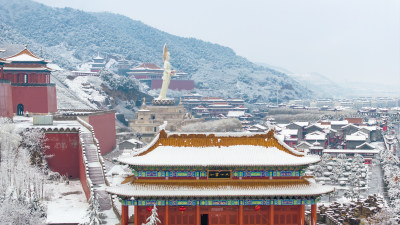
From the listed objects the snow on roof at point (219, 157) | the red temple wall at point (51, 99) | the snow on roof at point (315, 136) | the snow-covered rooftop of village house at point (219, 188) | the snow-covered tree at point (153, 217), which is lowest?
the snow on roof at point (315, 136)

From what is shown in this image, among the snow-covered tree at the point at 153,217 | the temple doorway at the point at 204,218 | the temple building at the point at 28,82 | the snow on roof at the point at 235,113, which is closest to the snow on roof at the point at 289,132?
the snow on roof at the point at 235,113

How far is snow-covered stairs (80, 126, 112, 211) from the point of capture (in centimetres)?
3482

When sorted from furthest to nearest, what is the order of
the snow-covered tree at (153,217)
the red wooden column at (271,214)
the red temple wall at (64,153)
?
the red temple wall at (64,153)
the red wooden column at (271,214)
the snow-covered tree at (153,217)

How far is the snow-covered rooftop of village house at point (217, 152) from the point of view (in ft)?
88.2

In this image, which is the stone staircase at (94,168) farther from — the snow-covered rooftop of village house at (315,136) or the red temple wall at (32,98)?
the snow-covered rooftop of village house at (315,136)

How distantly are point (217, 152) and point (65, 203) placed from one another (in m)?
12.4

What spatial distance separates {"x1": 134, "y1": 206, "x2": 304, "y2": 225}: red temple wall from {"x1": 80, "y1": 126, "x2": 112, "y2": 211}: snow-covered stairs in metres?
7.30

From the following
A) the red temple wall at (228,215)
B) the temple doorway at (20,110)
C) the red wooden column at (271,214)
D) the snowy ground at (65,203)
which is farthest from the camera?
the temple doorway at (20,110)

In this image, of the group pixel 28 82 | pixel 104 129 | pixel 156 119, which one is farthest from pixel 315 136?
pixel 28 82

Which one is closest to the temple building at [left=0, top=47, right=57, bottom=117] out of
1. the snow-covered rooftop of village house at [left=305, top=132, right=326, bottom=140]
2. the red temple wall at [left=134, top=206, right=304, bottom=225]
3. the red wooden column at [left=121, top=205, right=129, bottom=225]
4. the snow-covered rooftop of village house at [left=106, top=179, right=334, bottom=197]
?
the red wooden column at [left=121, top=205, right=129, bottom=225]

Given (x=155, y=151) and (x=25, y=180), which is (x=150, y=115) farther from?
(x=155, y=151)

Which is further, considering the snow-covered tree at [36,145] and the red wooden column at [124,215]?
the snow-covered tree at [36,145]

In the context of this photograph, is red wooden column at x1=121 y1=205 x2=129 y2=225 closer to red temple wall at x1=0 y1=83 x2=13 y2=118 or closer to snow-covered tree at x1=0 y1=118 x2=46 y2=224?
snow-covered tree at x1=0 y1=118 x2=46 y2=224

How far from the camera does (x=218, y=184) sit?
2730 centimetres
